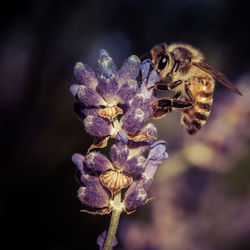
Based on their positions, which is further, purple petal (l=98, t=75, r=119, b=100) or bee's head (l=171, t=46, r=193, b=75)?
bee's head (l=171, t=46, r=193, b=75)

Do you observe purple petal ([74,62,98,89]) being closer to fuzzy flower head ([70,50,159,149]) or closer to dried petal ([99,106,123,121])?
fuzzy flower head ([70,50,159,149])

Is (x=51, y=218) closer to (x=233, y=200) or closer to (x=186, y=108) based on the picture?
(x=233, y=200)

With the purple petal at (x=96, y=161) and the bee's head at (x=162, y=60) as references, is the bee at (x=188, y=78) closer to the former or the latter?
the bee's head at (x=162, y=60)

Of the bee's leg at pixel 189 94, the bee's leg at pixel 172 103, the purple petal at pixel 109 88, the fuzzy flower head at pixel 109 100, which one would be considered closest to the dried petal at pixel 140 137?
the fuzzy flower head at pixel 109 100

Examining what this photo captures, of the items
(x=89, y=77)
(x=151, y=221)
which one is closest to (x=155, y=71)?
(x=89, y=77)

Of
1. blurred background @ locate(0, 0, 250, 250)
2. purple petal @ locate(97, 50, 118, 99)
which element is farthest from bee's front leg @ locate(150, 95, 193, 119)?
blurred background @ locate(0, 0, 250, 250)

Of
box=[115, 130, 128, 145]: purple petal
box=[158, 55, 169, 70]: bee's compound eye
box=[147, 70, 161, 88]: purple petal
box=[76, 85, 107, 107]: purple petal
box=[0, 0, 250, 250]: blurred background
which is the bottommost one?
box=[0, 0, 250, 250]: blurred background

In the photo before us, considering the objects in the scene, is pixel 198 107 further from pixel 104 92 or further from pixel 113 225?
pixel 113 225
